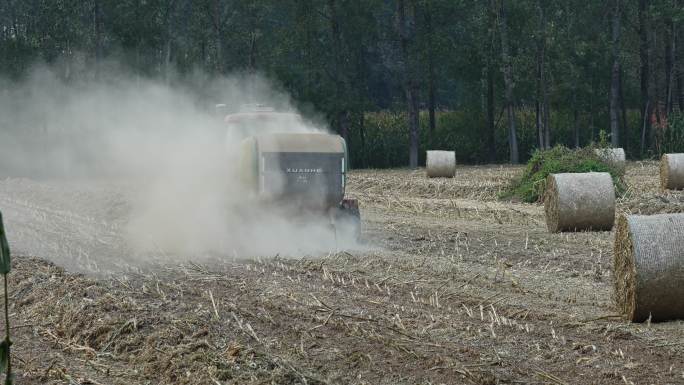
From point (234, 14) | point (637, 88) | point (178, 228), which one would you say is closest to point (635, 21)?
point (637, 88)

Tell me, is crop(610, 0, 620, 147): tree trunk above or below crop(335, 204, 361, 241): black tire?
above

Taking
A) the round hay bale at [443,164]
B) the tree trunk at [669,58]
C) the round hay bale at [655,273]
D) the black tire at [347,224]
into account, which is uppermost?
the tree trunk at [669,58]

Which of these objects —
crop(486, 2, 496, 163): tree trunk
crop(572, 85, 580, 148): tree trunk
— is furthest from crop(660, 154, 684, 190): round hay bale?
crop(486, 2, 496, 163): tree trunk

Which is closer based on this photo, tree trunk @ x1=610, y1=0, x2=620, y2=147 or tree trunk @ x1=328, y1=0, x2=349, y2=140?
tree trunk @ x1=610, y1=0, x2=620, y2=147

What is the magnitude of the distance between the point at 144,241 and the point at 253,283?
532 centimetres

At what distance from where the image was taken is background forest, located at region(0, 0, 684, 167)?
47719mm

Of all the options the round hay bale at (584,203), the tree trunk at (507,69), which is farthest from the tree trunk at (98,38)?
the round hay bale at (584,203)

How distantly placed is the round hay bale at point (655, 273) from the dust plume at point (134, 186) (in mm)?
6925

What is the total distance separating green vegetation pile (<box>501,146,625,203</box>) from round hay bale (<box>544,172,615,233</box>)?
210 inches

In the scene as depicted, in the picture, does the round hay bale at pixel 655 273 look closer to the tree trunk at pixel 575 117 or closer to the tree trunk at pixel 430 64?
the tree trunk at pixel 575 117

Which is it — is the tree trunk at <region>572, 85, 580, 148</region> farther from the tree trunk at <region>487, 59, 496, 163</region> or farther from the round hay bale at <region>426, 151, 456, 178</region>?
the round hay bale at <region>426, 151, 456, 178</region>

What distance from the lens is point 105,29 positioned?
181 ft

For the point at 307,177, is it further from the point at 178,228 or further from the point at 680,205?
the point at 680,205

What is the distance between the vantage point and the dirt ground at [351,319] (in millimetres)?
8594
